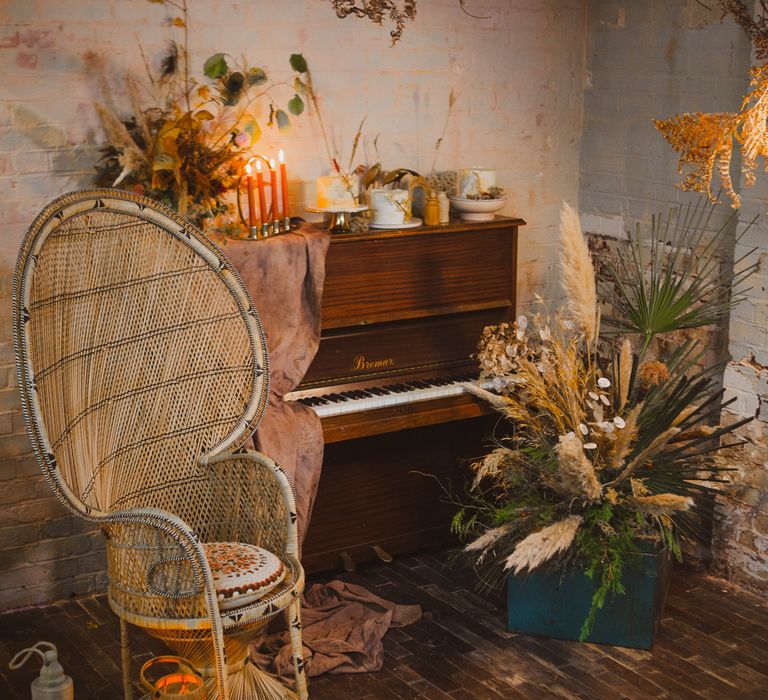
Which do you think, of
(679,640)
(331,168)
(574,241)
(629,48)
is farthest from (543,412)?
(629,48)

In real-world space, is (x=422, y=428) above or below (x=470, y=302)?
below

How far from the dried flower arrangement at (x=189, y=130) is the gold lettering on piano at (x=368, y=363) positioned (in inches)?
28.3

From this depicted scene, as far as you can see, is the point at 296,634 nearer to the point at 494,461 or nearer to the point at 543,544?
the point at 543,544

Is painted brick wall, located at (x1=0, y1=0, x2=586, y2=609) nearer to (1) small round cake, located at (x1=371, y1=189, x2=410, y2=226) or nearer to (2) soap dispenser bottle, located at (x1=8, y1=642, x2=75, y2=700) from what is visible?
(1) small round cake, located at (x1=371, y1=189, x2=410, y2=226)

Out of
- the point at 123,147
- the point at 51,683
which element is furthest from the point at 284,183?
the point at 51,683

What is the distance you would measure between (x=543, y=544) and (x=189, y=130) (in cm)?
184

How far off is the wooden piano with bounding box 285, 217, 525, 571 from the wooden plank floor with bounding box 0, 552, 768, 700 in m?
0.32

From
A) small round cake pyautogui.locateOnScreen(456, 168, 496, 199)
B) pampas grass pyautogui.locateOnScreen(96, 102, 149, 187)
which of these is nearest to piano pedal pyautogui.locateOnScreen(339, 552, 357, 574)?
small round cake pyautogui.locateOnScreen(456, 168, 496, 199)

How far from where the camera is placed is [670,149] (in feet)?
14.8

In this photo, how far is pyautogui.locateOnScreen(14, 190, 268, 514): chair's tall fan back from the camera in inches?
127

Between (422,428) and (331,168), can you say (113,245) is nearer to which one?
(331,168)

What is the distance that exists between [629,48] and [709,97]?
51 centimetres

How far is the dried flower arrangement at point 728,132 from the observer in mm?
3539

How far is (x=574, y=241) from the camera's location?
3.77m
